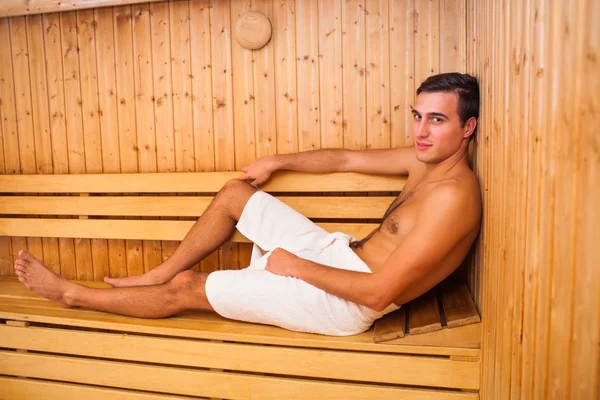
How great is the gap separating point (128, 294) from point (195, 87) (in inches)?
48.8

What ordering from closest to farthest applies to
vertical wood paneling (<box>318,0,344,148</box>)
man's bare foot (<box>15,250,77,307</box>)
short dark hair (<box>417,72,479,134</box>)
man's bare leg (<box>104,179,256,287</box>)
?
short dark hair (<box>417,72,479,134</box>)
man's bare foot (<box>15,250,77,307</box>)
man's bare leg (<box>104,179,256,287</box>)
vertical wood paneling (<box>318,0,344,148</box>)

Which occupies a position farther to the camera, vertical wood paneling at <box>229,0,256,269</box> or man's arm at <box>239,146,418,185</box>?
vertical wood paneling at <box>229,0,256,269</box>

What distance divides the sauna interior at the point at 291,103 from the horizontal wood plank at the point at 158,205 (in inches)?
8.9

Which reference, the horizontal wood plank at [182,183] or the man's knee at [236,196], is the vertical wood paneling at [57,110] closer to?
the horizontal wood plank at [182,183]

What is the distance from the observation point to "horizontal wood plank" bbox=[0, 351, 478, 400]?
5.93ft

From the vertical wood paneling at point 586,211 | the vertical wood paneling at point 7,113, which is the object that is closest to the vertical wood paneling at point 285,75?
the vertical wood paneling at point 7,113

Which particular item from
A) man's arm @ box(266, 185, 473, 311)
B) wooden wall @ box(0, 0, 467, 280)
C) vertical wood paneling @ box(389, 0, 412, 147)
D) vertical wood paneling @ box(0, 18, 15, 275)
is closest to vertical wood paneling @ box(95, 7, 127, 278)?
wooden wall @ box(0, 0, 467, 280)

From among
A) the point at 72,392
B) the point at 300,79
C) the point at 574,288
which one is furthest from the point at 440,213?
the point at 72,392

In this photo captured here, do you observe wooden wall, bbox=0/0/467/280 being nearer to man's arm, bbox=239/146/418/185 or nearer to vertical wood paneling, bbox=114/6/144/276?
vertical wood paneling, bbox=114/6/144/276

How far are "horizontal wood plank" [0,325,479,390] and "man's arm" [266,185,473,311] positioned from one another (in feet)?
0.73

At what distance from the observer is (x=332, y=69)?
103 inches

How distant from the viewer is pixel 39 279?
2.21 metres

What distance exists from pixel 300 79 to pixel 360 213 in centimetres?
78

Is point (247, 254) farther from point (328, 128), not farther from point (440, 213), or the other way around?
point (440, 213)
